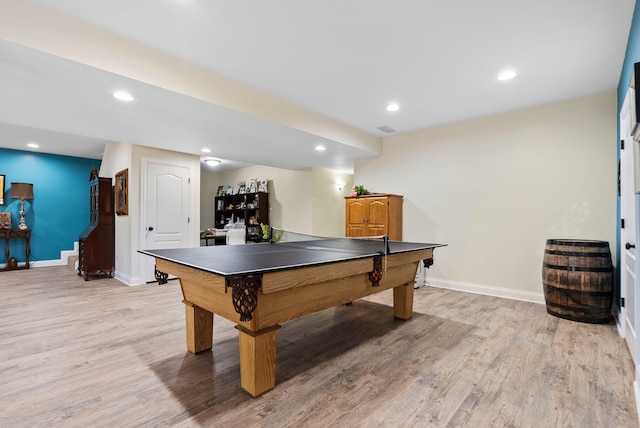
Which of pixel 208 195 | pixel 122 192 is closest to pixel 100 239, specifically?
pixel 122 192

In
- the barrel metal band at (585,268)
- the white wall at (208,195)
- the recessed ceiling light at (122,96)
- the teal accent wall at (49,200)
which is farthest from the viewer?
the white wall at (208,195)

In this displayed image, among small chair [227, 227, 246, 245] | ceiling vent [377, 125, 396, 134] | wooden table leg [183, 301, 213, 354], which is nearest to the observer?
wooden table leg [183, 301, 213, 354]

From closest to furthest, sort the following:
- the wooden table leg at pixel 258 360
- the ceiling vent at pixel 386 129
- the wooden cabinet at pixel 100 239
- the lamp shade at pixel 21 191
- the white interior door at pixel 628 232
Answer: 1. the wooden table leg at pixel 258 360
2. the white interior door at pixel 628 232
3. the ceiling vent at pixel 386 129
4. the wooden cabinet at pixel 100 239
5. the lamp shade at pixel 21 191

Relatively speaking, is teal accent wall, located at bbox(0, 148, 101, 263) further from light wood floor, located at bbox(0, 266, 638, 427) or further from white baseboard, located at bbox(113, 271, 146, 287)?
light wood floor, located at bbox(0, 266, 638, 427)

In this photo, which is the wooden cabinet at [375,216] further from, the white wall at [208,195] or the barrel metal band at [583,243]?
the white wall at [208,195]

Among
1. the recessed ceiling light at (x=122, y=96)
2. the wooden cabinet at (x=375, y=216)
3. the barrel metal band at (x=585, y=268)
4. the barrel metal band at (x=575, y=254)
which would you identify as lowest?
the barrel metal band at (x=585, y=268)

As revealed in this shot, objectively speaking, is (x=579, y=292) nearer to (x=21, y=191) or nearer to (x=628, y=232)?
(x=628, y=232)

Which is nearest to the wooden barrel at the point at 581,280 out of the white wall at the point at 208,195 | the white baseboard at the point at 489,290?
the white baseboard at the point at 489,290

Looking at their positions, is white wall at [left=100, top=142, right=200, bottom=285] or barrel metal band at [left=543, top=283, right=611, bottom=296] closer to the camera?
barrel metal band at [left=543, top=283, right=611, bottom=296]

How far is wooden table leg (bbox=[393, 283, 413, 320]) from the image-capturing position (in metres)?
3.18

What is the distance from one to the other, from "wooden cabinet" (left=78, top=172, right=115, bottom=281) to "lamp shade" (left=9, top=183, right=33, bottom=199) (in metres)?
1.82

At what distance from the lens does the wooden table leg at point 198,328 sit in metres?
2.38

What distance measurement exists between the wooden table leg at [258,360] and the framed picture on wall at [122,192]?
418 cm

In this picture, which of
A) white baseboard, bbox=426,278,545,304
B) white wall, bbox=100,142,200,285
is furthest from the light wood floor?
white wall, bbox=100,142,200,285
